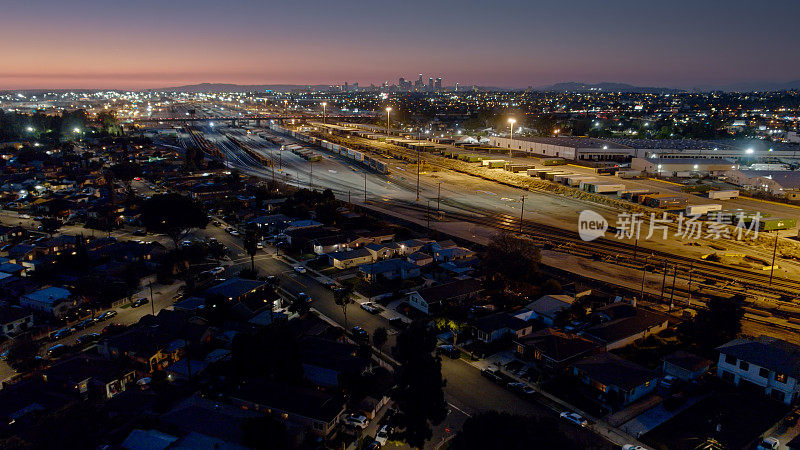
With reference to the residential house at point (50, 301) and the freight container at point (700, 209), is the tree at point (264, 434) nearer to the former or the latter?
the residential house at point (50, 301)

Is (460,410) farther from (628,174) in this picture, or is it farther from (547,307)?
(628,174)

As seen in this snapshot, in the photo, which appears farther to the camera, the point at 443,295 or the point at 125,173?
the point at 125,173

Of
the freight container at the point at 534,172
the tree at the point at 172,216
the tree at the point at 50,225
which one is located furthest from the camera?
the freight container at the point at 534,172

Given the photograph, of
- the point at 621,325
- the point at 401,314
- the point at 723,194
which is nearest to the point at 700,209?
the point at 723,194

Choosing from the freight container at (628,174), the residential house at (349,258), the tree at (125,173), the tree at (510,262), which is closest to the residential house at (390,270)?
the residential house at (349,258)

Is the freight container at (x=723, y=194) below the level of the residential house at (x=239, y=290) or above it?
above

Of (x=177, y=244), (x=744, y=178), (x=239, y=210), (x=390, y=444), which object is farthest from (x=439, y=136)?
(x=390, y=444)

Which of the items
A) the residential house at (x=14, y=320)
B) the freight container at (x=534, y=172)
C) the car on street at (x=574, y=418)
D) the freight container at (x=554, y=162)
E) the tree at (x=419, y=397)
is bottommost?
the residential house at (x=14, y=320)
